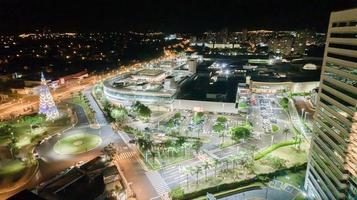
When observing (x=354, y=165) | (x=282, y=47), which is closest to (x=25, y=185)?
(x=354, y=165)

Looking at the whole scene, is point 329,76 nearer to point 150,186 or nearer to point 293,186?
point 293,186

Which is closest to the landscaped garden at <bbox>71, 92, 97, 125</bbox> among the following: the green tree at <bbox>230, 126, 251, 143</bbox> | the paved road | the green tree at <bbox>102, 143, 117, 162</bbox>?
the paved road

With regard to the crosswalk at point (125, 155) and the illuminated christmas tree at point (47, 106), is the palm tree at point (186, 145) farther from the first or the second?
the illuminated christmas tree at point (47, 106)

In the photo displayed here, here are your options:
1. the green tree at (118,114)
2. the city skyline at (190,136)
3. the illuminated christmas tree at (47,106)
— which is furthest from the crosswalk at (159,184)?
the illuminated christmas tree at (47,106)

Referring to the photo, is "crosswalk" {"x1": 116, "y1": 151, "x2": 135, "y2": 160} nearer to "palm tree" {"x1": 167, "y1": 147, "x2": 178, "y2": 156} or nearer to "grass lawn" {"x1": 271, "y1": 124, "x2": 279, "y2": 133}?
"palm tree" {"x1": 167, "y1": 147, "x2": 178, "y2": 156}

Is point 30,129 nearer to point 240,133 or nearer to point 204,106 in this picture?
point 204,106

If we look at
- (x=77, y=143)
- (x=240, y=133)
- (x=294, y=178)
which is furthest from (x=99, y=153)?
(x=294, y=178)
